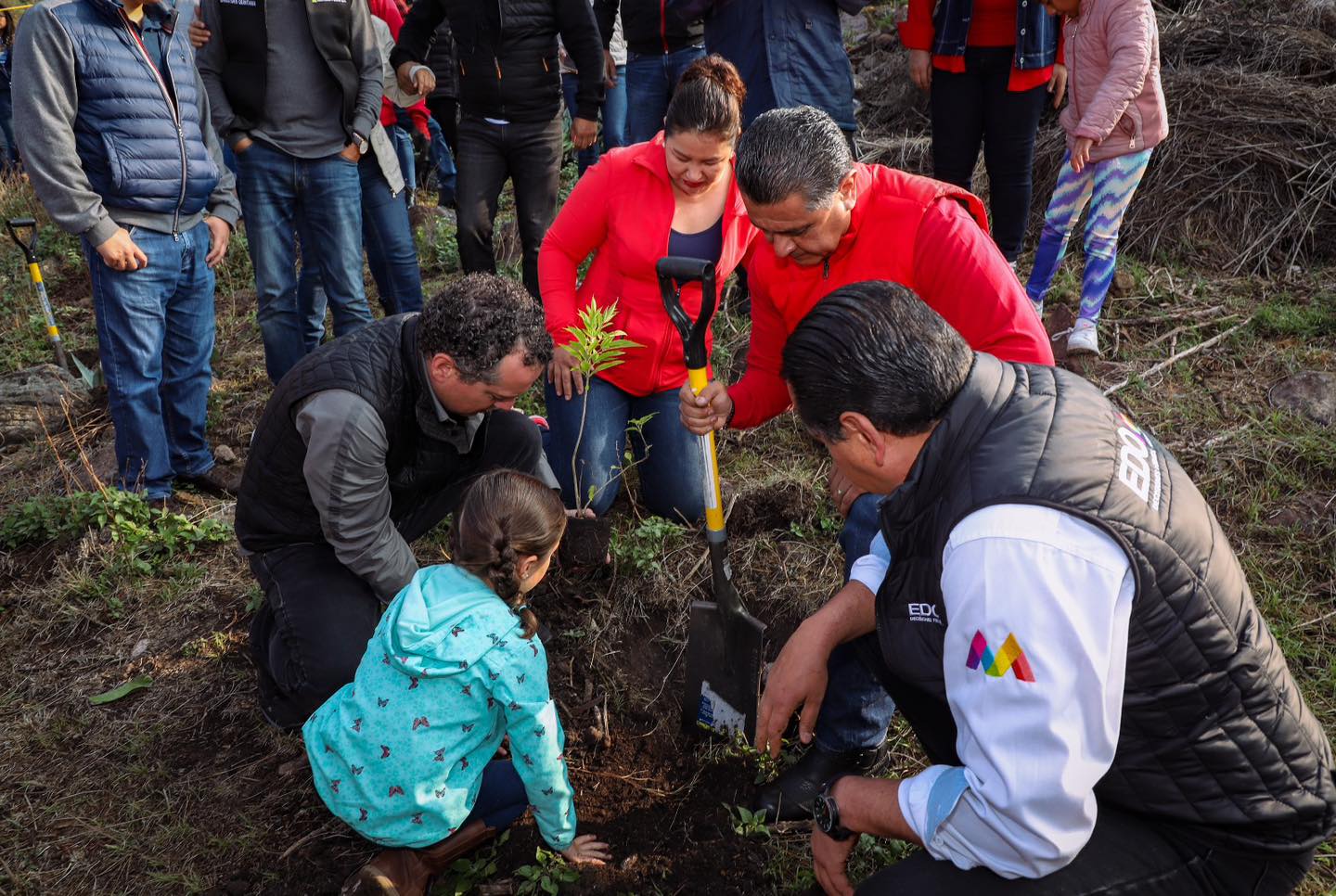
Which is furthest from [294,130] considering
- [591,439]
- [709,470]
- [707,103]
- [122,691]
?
[709,470]

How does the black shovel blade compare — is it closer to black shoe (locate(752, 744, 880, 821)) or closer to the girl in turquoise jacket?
black shoe (locate(752, 744, 880, 821))

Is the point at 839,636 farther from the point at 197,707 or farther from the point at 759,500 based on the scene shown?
the point at 197,707

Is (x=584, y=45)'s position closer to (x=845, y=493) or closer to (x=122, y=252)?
(x=122, y=252)

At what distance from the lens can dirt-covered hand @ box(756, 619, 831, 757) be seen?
212 cm

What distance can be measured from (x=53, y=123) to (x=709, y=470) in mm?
2883

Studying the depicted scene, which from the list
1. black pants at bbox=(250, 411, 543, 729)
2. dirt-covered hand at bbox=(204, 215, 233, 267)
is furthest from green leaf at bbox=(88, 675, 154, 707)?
dirt-covered hand at bbox=(204, 215, 233, 267)

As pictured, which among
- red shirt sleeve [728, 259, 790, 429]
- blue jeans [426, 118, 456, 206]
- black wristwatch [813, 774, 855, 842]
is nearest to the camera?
black wristwatch [813, 774, 855, 842]

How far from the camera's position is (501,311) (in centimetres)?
262

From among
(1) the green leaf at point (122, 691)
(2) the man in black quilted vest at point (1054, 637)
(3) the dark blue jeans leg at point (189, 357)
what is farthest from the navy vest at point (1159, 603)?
(3) the dark blue jeans leg at point (189, 357)

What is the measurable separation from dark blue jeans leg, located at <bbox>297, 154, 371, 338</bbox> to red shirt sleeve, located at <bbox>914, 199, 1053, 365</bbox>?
2.75m

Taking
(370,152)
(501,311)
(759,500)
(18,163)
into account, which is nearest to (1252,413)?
(759,500)

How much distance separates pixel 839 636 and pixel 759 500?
1.43m

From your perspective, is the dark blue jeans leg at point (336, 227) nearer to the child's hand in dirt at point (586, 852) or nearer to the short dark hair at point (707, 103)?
the short dark hair at point (707, 103)

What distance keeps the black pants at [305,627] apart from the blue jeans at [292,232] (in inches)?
65.7
